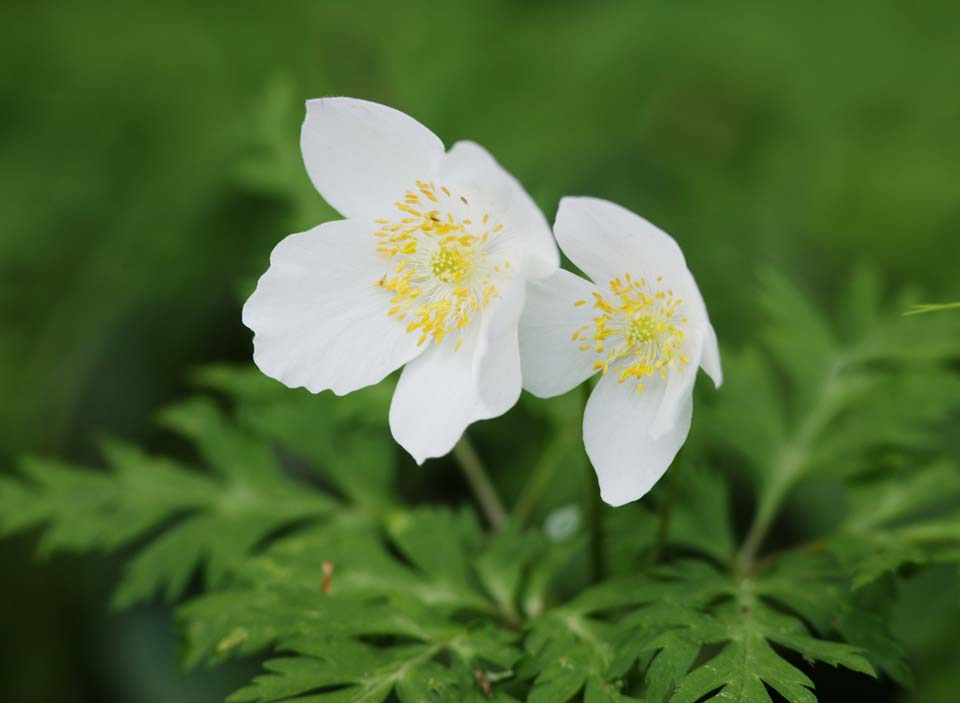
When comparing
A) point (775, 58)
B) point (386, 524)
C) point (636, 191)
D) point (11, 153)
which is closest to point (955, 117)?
point (775, 58)

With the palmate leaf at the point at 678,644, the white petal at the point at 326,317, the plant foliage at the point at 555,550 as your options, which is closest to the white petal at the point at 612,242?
the white petal at the point at 326,317

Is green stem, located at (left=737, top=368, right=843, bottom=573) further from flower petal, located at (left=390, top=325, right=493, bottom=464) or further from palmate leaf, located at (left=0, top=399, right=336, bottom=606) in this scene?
palmate leaf, located at (left=0, top=399, right=336, bottom=606)

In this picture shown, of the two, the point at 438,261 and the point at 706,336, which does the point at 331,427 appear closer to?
the point at 438,261

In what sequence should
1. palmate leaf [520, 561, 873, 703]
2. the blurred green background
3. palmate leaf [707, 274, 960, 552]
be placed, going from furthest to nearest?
the blurred green background → palmate leaf [707, 274, 960, 552] → palmate leaf [520, 561, 873, 703]

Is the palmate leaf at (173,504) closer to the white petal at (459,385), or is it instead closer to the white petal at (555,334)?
the white petal at (459,385)

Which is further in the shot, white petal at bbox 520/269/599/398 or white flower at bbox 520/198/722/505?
white petal at bbox 520/269/599/398

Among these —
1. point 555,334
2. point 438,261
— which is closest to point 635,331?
point 555,334

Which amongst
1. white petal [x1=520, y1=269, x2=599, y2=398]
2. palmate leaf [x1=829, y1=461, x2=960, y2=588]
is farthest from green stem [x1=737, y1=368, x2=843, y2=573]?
white petal [x1=520, y1=269, x2=599, y2=398]
